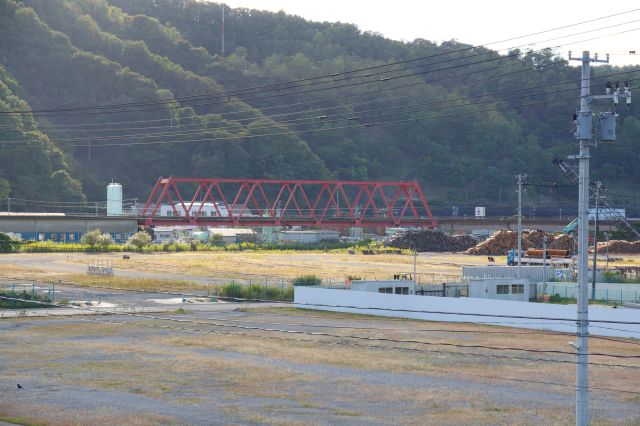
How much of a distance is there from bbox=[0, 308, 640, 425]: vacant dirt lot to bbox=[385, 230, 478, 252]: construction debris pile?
82.1 meters

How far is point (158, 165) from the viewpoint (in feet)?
652

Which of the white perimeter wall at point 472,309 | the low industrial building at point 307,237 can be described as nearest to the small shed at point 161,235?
the low industrial building at point 307,237

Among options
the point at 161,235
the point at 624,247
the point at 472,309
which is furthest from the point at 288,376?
the point at 161,235

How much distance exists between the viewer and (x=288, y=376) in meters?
39.6

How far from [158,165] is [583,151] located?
179 meters

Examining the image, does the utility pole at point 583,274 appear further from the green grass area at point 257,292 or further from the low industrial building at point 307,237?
the low industrial building at point 307,237

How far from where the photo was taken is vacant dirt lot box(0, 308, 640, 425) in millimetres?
32375

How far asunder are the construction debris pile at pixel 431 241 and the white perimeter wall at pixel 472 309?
244ft

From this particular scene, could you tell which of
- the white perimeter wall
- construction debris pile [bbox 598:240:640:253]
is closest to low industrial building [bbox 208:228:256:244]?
construction debris pile [bbox 598:240:640:253]

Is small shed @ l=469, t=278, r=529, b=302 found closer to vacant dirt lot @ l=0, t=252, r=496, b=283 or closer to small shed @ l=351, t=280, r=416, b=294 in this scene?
small shed @ l=351, t=280, r=416, b=294

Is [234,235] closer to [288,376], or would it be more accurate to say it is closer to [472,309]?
[472,309]

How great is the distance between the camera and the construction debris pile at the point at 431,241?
13850cm

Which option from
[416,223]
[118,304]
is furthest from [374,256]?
[118,304]

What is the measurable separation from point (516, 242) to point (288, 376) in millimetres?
89297
